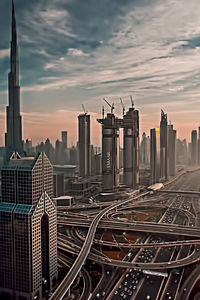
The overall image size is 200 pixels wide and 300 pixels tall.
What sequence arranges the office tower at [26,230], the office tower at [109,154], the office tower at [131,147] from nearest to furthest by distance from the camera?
the office tower at [26,230] < the office tower at [109,154] < the office tower at [131,147]

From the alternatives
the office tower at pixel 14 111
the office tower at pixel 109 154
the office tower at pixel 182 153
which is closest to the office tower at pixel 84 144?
the office tower at pixel 109 154

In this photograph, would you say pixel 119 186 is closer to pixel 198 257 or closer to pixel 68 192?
pixel 68 192

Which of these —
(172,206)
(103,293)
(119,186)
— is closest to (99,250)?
(103,293)

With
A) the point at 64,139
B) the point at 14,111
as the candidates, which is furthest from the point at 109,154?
the point at 64,139

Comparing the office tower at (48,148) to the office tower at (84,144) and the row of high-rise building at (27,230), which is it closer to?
the office tower at (84,144)

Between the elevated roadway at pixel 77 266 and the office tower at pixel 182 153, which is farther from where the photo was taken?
the office tower at pixel 182 153

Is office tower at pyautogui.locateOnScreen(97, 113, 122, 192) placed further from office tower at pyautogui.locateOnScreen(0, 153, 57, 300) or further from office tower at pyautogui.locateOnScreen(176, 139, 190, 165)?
office tower at pyautogui.locateOnScreen(176, 139, 190, 165)
